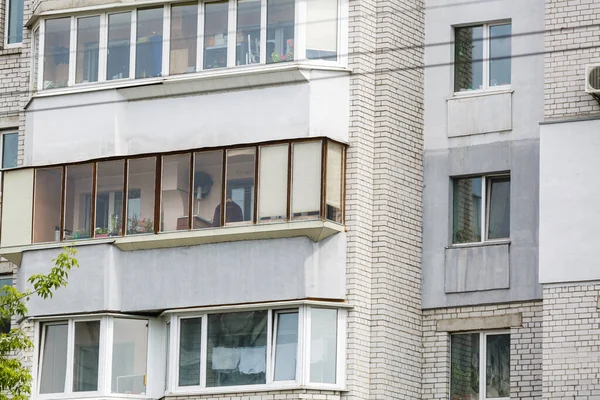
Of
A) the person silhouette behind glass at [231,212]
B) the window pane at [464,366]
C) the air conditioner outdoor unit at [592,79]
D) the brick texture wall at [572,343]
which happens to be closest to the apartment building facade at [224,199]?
the person silhouette behind glass at [231,212]

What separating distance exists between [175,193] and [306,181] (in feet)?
7.97

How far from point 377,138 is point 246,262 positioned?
315 cm

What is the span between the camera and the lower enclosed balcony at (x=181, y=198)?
1149 inches

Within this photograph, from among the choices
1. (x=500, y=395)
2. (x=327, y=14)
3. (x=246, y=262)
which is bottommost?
(x=500, y=395)

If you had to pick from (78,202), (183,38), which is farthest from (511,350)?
(78,202)

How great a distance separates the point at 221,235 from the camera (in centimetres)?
2950

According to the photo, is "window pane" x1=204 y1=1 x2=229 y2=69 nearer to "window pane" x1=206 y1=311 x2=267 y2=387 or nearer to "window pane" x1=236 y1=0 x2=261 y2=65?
"window pane" x1=236 y1=0 x2=261 y2=65

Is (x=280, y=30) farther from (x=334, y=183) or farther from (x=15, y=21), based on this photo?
(x=15, y=21)

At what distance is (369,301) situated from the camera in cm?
2962

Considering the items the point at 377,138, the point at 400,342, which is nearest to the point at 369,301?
the point at 400,342

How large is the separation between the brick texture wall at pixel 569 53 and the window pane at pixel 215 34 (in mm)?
5469

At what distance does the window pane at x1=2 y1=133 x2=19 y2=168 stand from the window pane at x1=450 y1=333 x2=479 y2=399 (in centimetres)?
941

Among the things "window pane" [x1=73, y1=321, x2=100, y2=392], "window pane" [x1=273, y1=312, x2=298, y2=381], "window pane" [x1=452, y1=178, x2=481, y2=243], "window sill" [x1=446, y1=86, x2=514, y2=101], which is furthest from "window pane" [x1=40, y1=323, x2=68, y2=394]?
"window sill" [x1=446, y1=86, x2=514, y2=101]

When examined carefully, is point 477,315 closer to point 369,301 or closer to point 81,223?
point 369,301
